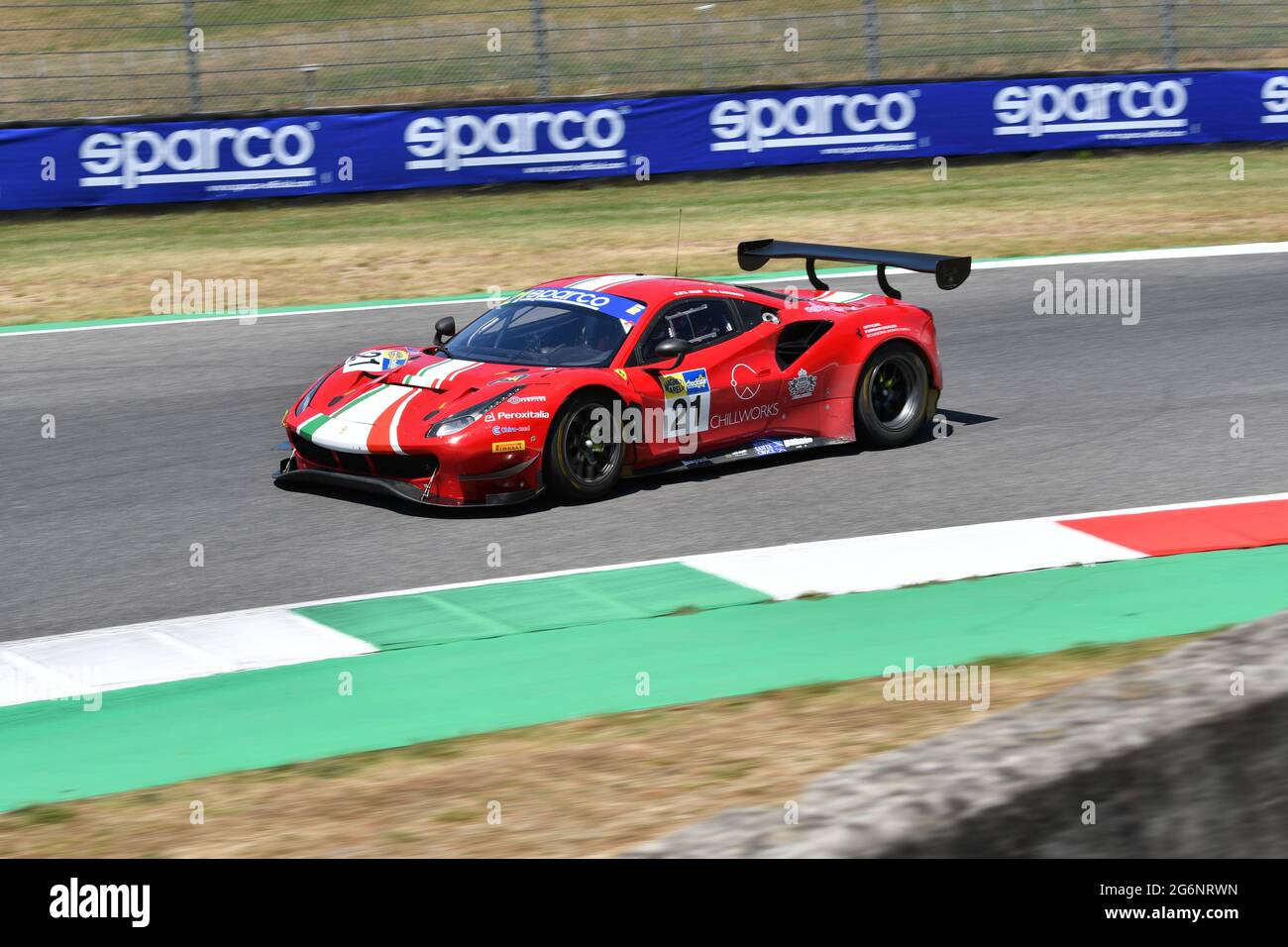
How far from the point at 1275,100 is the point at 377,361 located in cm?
1656

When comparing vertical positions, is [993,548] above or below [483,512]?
below

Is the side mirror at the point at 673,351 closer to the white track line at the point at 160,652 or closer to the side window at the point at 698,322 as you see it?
the side window at the point at 698,322

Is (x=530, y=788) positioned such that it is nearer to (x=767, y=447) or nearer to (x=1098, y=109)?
(x=767, y=447)

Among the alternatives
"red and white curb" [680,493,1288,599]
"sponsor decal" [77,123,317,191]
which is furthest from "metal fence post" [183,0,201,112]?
"red and white curb" [680,493,1288,599]

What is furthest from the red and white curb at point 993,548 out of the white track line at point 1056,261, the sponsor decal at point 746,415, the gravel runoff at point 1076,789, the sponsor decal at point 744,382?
the white track line at point 1056,261

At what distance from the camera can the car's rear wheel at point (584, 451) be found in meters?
9.20

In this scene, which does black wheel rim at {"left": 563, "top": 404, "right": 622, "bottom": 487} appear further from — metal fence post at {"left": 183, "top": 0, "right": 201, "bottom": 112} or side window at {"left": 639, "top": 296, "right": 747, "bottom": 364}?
metal fence post at {"left": 183, "top": 0, "right": 201, "bottom": 112}

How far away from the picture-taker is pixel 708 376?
9.78 m

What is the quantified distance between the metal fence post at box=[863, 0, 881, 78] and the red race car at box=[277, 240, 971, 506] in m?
11.0

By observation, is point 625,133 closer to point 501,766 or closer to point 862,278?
point 862,278

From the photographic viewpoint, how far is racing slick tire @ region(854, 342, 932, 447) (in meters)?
10.5

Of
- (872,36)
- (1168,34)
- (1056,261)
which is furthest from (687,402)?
(1168,34)

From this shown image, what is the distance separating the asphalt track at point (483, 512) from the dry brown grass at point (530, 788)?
2.30 metres

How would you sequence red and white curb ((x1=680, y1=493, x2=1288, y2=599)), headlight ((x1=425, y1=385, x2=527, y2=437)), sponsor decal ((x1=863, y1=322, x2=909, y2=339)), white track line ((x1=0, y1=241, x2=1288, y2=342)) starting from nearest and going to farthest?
red and white curb ((x1=680, y1=493, x2=1288, y2=599))
headlight ((x1=425, y1=385, x2=527, y2=437))
sponsor decal ((x1=863, y1=322, x2=909, y2=339))
white track line ((x1=0, y1=241, x2=1288, y2=342))
